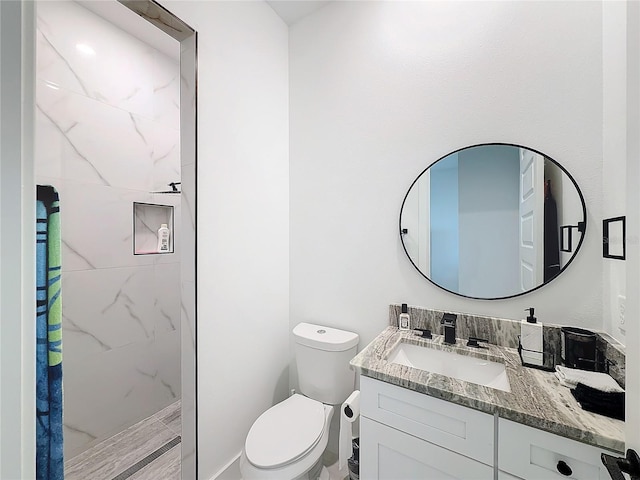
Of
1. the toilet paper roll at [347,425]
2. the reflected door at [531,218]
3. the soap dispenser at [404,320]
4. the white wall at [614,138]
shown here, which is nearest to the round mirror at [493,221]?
the reflected door at [531,218]

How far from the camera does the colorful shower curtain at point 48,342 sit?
0.63m

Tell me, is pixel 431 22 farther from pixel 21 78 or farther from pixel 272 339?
pixel 272 339

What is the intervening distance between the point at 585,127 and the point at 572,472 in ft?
4.02

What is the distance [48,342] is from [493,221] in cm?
163

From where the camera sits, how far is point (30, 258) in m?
0.39

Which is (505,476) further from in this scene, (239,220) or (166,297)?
(166,297)

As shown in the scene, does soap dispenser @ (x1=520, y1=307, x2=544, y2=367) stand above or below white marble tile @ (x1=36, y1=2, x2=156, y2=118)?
below

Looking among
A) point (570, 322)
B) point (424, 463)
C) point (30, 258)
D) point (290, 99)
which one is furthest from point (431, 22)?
point (424, 463)

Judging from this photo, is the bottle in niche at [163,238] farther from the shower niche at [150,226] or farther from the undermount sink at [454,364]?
the undermount sink at [454,364]

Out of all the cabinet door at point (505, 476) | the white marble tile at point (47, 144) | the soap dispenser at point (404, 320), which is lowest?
the cabinet door at point (505, 476)

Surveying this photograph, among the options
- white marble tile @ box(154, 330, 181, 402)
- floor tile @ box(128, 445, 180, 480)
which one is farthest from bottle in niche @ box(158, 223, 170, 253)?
floor tile @ box(128, 445, 180, 480)

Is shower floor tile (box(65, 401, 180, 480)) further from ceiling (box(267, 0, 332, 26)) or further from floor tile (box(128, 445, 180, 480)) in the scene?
ceiling (box(267, 0, 332, 26))

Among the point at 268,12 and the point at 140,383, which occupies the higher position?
the point at 268,12

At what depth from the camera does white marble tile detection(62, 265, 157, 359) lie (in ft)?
5.59
